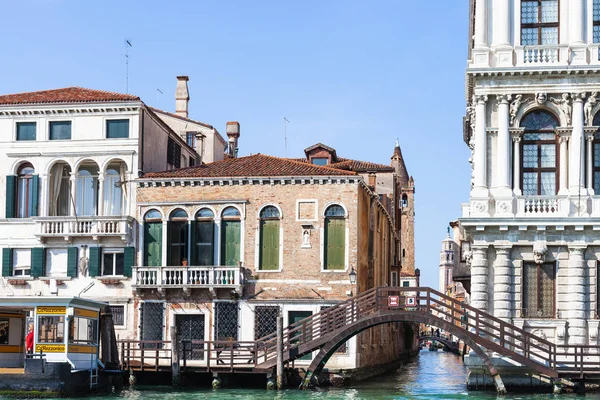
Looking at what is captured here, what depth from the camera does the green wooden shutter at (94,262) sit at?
3338cm

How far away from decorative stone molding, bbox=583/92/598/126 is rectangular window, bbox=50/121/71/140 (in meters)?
16.2

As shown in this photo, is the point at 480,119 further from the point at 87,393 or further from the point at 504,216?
the point at 87,393

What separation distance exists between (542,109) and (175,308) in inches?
500

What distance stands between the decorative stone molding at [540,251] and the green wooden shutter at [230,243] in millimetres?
9586

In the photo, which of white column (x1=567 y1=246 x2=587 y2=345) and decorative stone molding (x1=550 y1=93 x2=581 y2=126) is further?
decorative stone molding (x1=550 y1=93 x2=581 y2=126)

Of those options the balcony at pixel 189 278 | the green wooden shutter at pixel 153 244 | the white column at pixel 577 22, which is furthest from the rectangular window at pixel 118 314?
the white column at pixel 577 22

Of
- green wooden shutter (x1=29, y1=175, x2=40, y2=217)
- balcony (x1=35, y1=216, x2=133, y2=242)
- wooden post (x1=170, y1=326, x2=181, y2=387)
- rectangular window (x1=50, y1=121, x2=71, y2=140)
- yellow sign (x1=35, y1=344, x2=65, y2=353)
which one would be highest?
rectangular window (x1=50, y1=121, x2=71, y2=140)

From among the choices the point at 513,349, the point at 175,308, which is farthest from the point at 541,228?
the point at 175,308

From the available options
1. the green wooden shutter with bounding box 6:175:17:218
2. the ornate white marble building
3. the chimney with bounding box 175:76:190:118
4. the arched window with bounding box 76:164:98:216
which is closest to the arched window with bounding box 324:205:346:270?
the ornate white marble building

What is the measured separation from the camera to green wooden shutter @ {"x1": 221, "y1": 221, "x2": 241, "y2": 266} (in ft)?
108

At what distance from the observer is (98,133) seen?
1330 inches

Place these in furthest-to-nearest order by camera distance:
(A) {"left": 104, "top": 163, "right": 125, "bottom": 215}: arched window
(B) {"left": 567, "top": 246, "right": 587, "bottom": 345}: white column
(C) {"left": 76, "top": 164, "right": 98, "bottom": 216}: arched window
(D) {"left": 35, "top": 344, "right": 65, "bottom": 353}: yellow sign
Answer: (C) {"left": 76, "top": 164, "right": 98, "bottom": 216}: arched window
(A) {"left": 104, "top": 163, "right": 125, "bottom": 215}: arched window
(B) {"left": 567, "top": 246, "right": 587, "bottom": 345}: white column
(D) {"left": 35, "top": 344, "right": 65, "bottom": 353}: yellow sign

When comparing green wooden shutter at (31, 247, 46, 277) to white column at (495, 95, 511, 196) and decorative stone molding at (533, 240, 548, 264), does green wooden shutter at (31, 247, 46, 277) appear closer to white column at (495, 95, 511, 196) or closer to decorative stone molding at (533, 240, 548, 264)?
white column at (495, 95, 511, 196)

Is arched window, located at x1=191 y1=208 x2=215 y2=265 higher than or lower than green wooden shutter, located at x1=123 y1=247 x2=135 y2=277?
higher
